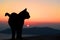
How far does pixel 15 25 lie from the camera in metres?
12.5

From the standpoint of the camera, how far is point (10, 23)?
489 inches

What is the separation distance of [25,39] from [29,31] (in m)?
4.65

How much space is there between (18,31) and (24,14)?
82 cm

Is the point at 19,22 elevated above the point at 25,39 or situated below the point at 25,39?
above

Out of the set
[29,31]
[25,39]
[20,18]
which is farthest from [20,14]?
[29,31]

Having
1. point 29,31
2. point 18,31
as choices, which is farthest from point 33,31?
point 18,31

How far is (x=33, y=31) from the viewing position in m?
17.1

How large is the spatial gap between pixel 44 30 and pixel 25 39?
5.01 m

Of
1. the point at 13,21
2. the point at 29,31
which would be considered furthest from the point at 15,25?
the point at 29,31

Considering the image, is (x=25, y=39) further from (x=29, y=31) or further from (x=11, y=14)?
(x=29, y=31)

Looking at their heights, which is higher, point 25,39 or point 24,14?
point 24,14

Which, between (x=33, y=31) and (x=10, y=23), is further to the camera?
(x=33, y=31)

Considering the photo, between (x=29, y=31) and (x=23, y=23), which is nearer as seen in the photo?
(x=23, y=23)

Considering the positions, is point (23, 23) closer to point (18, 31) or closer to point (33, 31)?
point (18, 31)
